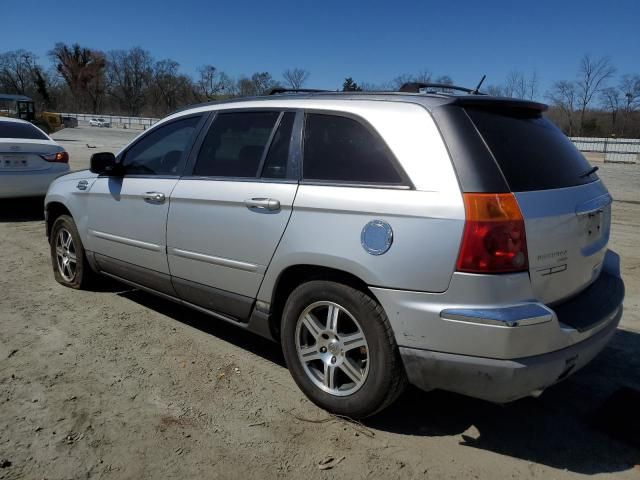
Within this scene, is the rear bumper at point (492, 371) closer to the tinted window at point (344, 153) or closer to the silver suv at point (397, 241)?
the silver suv at point (397, 241)

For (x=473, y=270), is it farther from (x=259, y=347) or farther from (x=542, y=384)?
(x=259, y=347)

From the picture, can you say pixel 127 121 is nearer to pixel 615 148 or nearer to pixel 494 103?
pixel 615 148

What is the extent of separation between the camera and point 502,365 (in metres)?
2.47

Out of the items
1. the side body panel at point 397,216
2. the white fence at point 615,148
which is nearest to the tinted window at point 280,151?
the side body panel at point 397,216

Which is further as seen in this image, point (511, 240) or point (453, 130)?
point (453, 130)

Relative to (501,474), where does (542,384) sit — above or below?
above

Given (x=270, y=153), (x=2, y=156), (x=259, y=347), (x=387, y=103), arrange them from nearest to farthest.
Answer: (x=387, y=103), (x=270, y=153), (x=259, y=347), (x=2, y=156)

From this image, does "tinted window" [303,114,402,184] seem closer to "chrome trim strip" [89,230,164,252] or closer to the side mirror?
"chrome trim strip" [89,230,164,252]

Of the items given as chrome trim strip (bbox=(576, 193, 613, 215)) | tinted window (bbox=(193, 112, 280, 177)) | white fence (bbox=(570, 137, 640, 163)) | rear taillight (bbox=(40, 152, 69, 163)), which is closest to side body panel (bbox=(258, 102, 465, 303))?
tinted window (bbox=(193, 112, 280, 177))

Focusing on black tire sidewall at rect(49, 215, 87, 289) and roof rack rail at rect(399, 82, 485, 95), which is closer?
roof rack rail at rect(399, 82, 485, 95)

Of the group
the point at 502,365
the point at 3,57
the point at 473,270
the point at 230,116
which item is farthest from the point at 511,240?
the point at 3,57

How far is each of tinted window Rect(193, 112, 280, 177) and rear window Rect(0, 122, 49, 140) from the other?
6.37 m

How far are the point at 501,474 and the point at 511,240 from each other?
3.78ft

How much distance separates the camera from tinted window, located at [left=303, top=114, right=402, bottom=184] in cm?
283
